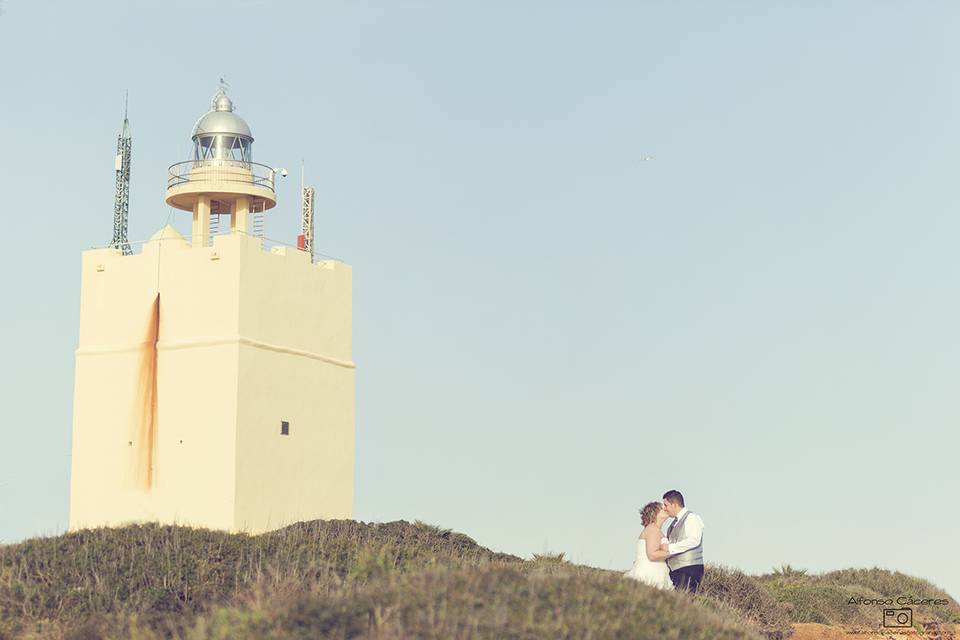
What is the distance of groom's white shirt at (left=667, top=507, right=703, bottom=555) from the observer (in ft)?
55.7

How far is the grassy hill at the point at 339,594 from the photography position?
486 inches

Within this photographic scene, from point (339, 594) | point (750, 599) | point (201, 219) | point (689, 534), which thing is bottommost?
point (339, 594)

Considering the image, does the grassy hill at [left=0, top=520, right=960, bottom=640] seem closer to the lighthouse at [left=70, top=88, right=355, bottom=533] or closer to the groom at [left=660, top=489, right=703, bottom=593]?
the groom at [left=660, top=489, right=703, bottom=593]

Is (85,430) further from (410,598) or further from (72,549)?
(410,598)

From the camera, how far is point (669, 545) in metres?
17.0

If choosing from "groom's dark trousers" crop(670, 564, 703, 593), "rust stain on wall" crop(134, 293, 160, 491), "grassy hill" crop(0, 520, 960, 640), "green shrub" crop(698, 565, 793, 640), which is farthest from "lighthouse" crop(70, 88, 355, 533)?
"groom's dark trousers" crop(670, 564, 703, 593)

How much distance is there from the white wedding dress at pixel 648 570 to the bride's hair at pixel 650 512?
33 centimetres

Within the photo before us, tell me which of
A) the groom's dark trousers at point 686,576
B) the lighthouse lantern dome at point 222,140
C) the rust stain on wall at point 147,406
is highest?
the lighthouse lantern dome at point 222,140

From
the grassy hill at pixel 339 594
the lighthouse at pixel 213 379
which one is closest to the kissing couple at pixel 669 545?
the grassy hill at pixel 339 594

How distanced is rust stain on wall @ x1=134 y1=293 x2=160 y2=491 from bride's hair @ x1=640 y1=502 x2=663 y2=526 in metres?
16.7

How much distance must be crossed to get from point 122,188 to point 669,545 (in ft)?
74.6

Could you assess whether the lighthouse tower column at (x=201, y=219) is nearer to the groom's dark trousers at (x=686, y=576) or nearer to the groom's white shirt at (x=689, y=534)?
the groom's dark trousers at (x=686, y=576)

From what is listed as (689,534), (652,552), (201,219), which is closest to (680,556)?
(689,534)

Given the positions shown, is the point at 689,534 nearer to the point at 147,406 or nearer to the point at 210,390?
the point at 210,390
